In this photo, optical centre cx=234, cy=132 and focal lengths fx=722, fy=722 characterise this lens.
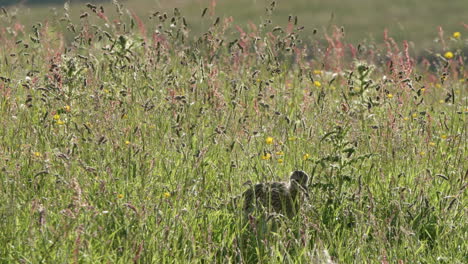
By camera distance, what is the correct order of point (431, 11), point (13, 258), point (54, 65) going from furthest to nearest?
point (431, 11)
point (54, 65)
point (13, 258)

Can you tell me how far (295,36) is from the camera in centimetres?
546

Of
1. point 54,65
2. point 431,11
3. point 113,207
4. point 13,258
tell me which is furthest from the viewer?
point 431,11

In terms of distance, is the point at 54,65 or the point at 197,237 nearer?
the point at 197,237

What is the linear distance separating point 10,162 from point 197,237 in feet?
3.98

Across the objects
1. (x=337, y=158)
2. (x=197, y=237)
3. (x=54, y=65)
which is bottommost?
(x=197, y=237)

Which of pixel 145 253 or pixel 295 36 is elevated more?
pixel 295 36

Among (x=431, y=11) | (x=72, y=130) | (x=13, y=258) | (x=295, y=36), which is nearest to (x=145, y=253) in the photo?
(x=13, y=258)

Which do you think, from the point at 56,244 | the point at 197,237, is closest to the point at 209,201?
the point at 197,237

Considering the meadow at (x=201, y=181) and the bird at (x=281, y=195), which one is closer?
the meadow at (x=201, y=181)

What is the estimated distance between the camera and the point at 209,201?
4012 millimetres

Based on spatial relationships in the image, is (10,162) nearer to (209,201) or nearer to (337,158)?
(209,201)

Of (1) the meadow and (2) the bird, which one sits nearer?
(1) the meadow

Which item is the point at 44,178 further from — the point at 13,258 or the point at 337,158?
the point at 337,158

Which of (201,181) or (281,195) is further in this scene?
(201,181)
